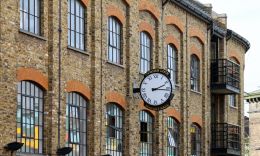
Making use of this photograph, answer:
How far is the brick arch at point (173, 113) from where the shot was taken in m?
35.0

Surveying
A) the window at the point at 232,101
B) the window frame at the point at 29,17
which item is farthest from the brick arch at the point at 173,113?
the window frame at the point at 29,17

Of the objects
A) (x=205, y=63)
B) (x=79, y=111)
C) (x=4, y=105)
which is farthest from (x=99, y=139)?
(x=205, y=63)

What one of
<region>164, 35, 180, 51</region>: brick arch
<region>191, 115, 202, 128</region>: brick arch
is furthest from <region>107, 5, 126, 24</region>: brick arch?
<region>191, 115, 202, 128</region>: brick arch

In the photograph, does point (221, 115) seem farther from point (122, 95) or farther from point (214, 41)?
point (122, 95)

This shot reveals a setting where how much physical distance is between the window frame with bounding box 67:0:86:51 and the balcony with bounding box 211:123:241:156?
14.1m

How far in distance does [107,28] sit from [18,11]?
601 cm

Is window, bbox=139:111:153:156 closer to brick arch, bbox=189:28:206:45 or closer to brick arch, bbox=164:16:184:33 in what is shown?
brick arch, bbox=164:16:184:33

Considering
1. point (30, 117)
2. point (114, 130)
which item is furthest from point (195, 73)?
point (30, 117)

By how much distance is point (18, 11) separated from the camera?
2450cm

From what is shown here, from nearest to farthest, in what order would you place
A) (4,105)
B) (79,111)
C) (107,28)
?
(4,105), (79,111), (107,28)

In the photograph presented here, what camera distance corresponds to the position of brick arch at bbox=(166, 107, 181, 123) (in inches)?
1379

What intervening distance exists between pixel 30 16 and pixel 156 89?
6.84 m

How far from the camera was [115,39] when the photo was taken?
30.8 metres

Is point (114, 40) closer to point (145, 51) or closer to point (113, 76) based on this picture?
point (113, 76)
